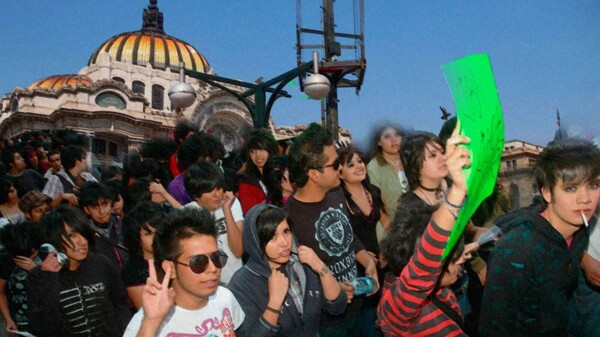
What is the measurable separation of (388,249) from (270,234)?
0.75 metres

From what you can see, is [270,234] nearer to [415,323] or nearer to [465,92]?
[415,323]

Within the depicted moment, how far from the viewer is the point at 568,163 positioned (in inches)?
87.5

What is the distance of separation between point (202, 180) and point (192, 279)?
63.6 inches

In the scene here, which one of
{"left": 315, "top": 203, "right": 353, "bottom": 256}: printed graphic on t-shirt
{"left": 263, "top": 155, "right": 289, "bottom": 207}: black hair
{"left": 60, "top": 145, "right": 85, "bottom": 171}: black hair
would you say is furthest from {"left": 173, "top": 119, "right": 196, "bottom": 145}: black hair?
{"left": 315, "top": 203, "right": 353, "bottom": 256}: printed graphic on t-shirt

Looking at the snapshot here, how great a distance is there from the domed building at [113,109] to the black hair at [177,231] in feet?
126

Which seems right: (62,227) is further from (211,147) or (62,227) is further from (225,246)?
(211,147)

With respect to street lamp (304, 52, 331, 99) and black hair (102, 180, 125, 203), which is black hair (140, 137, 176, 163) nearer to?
black hair (102, 180, 125, 203)

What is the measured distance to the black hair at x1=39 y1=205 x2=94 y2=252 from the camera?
11.6 feet

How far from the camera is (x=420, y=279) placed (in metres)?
2.10

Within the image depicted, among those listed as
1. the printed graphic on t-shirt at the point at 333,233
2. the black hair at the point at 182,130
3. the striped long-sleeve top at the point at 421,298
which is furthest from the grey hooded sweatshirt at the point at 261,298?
the black hair at the point at 182,130

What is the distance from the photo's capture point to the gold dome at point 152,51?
62.8 m

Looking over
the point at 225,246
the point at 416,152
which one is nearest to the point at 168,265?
the point at 225,246

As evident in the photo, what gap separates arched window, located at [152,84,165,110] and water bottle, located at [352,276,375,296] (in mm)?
56012

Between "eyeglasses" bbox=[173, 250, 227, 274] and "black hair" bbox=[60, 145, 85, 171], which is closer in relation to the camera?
"eyeglasses" bbox=[173, 250, 227, 274]
